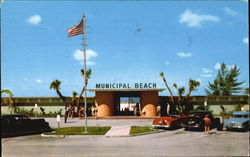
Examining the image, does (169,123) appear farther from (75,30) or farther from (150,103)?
(150,103)

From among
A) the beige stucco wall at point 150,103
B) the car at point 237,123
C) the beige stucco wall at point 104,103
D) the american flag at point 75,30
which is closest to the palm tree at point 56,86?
the beige stucco wall at point 104,103

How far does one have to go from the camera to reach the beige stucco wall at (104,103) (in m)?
31.3

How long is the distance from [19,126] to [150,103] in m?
17.8

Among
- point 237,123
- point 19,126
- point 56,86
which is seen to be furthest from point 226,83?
point 56,86

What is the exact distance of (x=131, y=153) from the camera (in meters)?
10.0

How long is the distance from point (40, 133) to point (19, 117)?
2001mm

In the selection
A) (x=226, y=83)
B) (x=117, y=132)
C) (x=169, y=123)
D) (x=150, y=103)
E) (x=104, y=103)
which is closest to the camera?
(x=226, y=83)

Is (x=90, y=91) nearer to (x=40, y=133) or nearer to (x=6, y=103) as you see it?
(x=6, y=103)

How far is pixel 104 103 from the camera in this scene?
31.4 meters

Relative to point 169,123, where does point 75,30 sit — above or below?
Answer: above

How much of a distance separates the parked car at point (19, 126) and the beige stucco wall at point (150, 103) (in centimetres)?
1515

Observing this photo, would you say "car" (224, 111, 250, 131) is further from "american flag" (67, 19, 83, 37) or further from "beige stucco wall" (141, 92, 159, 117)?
"beige stucco wall" (141, 92, 159, 117)

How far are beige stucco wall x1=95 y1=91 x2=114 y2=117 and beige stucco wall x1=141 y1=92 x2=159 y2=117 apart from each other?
4399 millimetres

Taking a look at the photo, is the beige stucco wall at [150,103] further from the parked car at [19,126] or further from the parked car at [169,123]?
the parked car at [19,126]
